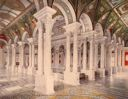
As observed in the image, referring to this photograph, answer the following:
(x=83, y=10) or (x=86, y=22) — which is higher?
(x=83, y=10)

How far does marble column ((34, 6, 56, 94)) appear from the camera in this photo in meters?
7.48

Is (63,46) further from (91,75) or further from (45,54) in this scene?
(45,54)

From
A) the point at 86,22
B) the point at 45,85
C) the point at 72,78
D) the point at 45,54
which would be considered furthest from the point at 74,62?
the point at 86,22

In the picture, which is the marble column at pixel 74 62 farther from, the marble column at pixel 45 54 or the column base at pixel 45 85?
the column base at pixel 45 85

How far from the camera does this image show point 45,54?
25.6 ft

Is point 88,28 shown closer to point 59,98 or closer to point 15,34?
point 59,98

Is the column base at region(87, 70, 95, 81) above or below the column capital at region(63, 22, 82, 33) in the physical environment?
below

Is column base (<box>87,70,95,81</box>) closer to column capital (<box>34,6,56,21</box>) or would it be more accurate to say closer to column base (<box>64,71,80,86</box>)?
column base (<box>64,71,80,86</box>)

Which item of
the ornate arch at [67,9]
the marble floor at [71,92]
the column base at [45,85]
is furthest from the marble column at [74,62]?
the column base at [45,85]

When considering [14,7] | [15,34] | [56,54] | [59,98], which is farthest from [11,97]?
[56,54]

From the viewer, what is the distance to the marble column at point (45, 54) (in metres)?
7.48

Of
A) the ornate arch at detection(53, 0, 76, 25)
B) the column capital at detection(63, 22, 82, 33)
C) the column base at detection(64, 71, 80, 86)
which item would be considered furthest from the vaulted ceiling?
the column base at detection(64, 71, 80, 86)

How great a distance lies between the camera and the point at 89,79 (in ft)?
40.9

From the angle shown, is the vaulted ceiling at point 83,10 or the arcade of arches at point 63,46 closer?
the arcade of arches at point 63,46
